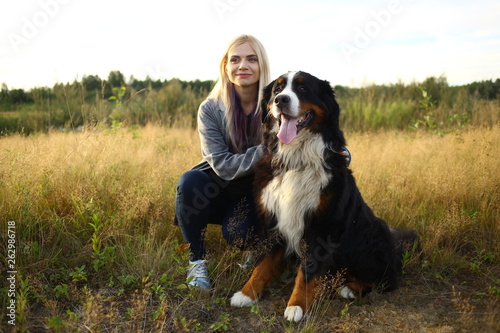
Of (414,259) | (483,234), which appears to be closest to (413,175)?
(483,234)

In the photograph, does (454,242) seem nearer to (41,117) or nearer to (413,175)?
(413,175)

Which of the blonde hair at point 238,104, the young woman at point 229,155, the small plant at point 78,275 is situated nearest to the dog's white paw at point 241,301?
the young woman at point 229,155

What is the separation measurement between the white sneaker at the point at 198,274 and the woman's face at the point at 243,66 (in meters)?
1.43

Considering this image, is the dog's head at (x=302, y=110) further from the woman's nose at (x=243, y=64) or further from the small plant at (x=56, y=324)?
the small plant at (x=56, y=324)

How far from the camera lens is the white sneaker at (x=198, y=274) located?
2519 mm

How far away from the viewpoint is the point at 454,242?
3.22 meters

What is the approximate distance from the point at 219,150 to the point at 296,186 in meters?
0.75

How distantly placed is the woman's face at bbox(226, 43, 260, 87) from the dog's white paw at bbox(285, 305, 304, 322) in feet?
5.64

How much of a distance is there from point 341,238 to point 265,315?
690 millimetres

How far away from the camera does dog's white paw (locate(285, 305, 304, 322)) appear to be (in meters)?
2.24

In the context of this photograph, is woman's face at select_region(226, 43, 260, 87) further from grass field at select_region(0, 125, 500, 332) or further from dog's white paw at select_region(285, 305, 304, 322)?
dog's white paw at select_region(285, 305, 304, 322)

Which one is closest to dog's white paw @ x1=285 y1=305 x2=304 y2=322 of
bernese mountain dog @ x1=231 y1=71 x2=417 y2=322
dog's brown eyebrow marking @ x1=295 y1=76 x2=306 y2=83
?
bernese mountain dog @ x1=231 y1=71 x2=417 y2=322

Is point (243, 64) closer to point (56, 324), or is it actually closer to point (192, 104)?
point (56, 324)

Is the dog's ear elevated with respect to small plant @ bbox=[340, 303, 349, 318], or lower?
elevated
